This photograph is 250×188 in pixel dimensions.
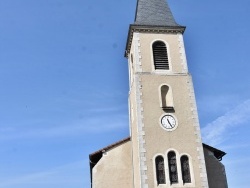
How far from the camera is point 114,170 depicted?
18.0 meters

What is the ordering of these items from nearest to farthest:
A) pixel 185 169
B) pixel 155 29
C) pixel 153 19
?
1. pixel 185 169
2. pixel 155 29
3. pixel 153 19

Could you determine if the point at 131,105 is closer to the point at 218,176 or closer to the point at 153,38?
the point at 153,38

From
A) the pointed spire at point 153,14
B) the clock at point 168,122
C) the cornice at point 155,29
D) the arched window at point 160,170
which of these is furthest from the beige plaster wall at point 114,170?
the pointed spire at point 153,14

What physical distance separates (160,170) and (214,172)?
3.83 metres

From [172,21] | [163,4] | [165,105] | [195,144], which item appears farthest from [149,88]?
[163,4]

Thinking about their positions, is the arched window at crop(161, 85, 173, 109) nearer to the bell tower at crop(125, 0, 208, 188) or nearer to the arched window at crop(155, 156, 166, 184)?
the bell tower at crop(125, 0, 208, 188)

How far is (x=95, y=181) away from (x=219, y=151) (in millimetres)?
7498

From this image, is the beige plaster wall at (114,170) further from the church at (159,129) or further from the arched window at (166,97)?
the arched window at (166,97)

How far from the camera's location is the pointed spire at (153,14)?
20397 mm

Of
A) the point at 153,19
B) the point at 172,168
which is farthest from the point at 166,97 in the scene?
the point at 153,19

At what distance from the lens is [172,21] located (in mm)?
20844

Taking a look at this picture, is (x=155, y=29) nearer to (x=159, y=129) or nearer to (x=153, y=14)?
(x=153, y=14)

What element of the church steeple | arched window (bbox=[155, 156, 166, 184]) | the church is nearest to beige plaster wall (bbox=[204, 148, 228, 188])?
the church

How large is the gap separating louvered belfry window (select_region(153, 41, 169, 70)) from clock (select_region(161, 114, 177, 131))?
3143mm
